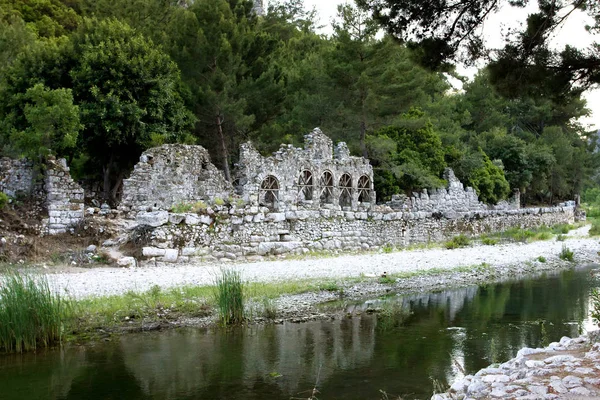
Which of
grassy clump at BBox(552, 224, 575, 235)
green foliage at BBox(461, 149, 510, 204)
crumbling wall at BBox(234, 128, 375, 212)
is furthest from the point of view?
green foliage at BBox(461, 149, 510, 204)

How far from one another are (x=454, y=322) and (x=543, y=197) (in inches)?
1567

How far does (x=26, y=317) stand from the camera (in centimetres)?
764

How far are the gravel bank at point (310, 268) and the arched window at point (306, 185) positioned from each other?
6.39 metres

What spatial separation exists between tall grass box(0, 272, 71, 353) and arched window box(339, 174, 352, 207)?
18386 millimetres

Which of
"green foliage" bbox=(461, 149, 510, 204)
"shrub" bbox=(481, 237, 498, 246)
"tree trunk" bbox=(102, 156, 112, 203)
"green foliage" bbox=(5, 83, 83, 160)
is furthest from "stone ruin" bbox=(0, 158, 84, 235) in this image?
"green foliage" bbox=(461, 149, 510, 204)

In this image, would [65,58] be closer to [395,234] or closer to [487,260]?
[395,234]

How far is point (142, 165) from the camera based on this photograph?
1944 cm

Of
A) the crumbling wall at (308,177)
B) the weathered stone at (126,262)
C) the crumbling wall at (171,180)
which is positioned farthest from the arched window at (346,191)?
the weathered stone at (126,262)

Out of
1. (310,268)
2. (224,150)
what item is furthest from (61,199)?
(224,150)

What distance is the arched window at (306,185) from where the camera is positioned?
23.9 metres

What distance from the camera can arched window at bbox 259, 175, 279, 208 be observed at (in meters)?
22.3

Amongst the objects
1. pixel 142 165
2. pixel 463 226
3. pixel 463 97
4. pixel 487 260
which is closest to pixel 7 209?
pixel 142 165

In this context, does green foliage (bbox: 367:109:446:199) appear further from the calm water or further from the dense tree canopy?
the calm water

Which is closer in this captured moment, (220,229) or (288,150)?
(220,229)
